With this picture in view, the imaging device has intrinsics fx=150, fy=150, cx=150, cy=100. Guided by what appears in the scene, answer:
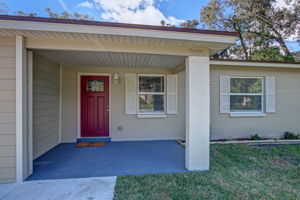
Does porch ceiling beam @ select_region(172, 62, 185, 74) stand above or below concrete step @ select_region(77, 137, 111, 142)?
above

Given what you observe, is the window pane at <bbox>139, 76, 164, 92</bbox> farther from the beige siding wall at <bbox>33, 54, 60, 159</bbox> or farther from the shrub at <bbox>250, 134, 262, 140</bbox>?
the shrub at <bbox>250, 134, 262, 140</bbox>

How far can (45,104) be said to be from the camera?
3725mm

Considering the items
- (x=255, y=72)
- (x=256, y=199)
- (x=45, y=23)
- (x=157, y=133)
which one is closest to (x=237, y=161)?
(x=256, y=199)

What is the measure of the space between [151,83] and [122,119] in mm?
1525

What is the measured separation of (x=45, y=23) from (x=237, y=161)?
4.37 m

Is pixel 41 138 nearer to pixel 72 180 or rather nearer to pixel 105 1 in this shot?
pixel 72 180

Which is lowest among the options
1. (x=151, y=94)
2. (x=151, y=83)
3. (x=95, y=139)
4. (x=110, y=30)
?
(x=95, y=139)

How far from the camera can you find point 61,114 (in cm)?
459

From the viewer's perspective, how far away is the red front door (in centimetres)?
475

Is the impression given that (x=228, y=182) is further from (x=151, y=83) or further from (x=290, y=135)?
(x=290, y=135)

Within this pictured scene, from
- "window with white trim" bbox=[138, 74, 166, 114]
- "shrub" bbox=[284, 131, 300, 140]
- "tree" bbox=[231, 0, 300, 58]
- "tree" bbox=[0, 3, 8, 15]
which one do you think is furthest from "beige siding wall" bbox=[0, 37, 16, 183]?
"tree" bbox=[231, 0, 300, 58]

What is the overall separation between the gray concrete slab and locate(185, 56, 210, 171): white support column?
5.11ft

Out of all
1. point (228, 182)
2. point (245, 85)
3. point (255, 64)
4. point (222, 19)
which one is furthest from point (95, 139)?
point (222, 19)

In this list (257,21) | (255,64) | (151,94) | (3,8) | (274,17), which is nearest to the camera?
(255,64)
